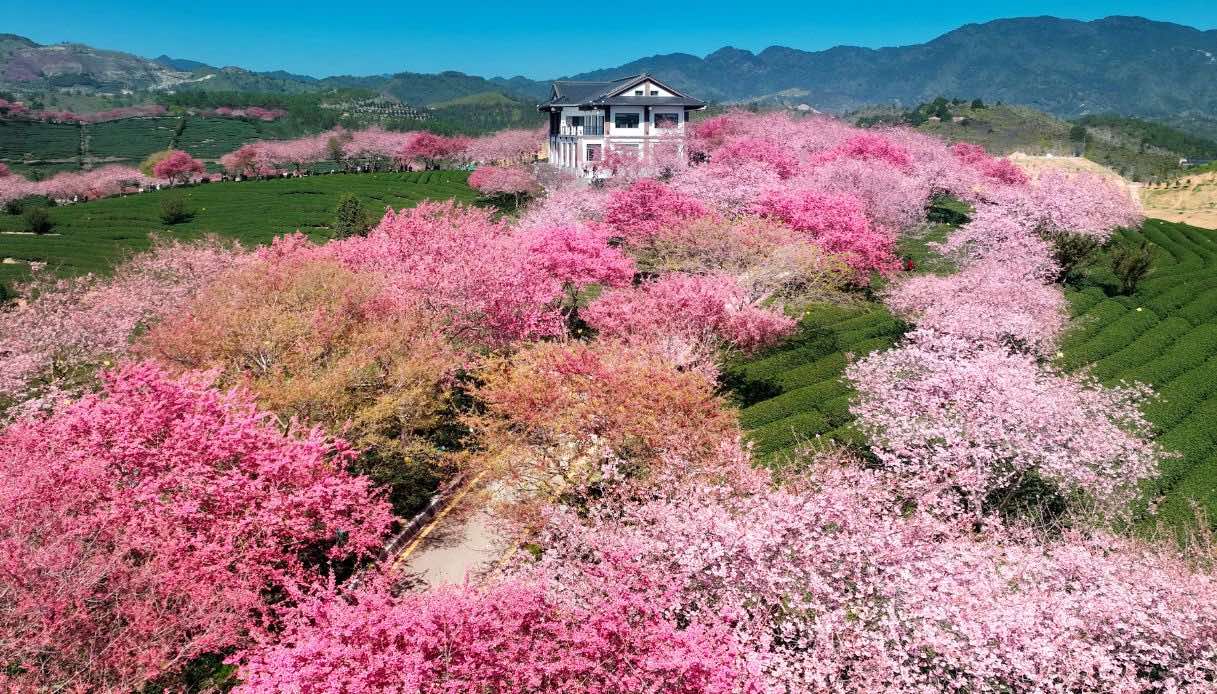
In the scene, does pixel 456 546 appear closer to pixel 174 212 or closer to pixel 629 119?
pixel 629 119

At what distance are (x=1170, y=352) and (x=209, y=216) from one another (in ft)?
243

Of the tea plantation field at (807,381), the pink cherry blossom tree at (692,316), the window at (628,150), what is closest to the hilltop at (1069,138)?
the window at (628,150)

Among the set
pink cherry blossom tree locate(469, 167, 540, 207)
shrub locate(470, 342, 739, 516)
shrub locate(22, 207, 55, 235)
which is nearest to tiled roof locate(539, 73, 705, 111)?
pink cherry blossom tree locate(469, 167, 540, 207)

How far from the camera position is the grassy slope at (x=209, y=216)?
49853 mm

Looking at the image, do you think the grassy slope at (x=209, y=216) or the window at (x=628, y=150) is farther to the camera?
the window at (x=628, y=150)

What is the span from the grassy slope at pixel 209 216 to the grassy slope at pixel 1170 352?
55.2m

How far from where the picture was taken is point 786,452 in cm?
2080

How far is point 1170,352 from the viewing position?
2877 centimetres

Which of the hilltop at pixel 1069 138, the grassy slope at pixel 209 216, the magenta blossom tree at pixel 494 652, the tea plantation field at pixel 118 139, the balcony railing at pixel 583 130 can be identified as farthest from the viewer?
the hilltop at pixel 1069 138

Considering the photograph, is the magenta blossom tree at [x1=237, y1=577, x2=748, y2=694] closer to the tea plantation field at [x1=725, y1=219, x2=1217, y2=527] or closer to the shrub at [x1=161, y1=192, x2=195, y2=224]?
the tea plantation field at [x1=725, y1=219, x2=1217, y2=527]

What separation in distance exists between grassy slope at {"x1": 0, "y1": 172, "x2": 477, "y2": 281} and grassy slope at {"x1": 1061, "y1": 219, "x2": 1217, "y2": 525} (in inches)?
2174

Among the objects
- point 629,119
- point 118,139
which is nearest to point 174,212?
point 629,119

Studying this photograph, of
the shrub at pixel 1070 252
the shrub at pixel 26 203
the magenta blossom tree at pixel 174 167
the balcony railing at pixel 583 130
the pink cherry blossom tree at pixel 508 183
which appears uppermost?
the balcony railing at pixel 583 130

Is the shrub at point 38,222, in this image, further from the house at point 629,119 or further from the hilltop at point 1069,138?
the hilltop at point 1069,138
